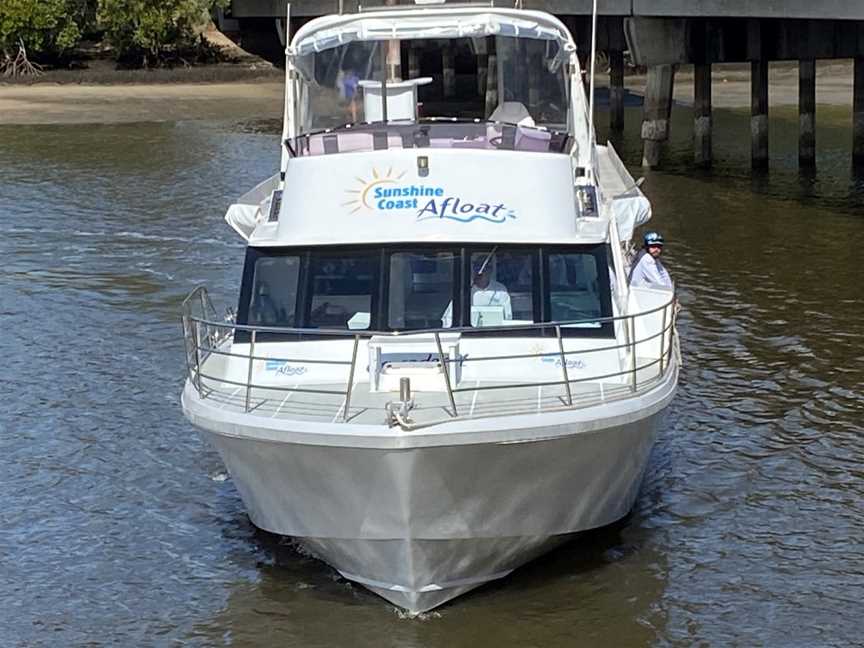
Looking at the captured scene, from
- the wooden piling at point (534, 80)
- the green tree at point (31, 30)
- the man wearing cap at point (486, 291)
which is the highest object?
the green tree at point (31, 30)

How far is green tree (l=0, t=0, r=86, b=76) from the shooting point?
201 feet

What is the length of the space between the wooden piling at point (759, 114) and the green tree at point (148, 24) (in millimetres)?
29757

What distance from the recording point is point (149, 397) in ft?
60.0

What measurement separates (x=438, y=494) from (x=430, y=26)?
591cm

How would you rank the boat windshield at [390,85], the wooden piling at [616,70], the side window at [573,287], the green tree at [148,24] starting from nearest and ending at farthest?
1. the side window at [573,287]
2. the boat windshield at [390,85]
3. the wooden piling at [616,70]
4. the green tree at [148,24]

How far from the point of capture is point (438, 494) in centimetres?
1102

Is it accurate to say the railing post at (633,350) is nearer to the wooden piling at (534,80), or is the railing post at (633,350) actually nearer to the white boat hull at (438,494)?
the white boat hull at (438,494)

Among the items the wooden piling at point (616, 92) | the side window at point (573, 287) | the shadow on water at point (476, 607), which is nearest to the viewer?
the shadow on water at point (476, 607)

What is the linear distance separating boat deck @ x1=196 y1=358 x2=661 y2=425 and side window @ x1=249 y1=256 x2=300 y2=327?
818 millimetres

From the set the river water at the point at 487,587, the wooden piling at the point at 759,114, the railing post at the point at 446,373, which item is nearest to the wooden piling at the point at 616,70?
the wooden piling at the point at 759,114

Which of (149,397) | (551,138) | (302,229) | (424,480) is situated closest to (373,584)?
(424,480)

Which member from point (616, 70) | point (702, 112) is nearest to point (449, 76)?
point (616, 70)

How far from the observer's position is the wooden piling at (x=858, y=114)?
33.4 m

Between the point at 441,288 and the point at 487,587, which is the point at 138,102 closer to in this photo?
the point at 441,288
